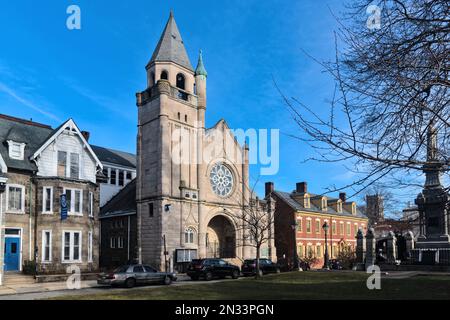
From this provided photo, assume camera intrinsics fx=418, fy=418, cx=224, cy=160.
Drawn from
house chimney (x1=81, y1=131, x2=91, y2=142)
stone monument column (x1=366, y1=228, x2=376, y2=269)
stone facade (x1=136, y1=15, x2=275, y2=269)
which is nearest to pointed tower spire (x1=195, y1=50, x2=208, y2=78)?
stone facade (x1=136, y1=15, x2=275, y2=269)

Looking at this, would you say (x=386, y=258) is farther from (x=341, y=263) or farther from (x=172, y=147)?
(x=172, y=147)

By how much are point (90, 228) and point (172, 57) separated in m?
19.7

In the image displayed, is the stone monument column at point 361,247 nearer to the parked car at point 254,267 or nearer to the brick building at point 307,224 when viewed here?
the parked car at point 254,267

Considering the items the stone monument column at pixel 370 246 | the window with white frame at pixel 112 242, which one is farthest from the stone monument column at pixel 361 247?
the window with white frame at pixel 112 242

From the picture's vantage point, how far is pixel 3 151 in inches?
1161

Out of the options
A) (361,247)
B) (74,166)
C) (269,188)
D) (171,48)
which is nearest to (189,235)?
(74,166)

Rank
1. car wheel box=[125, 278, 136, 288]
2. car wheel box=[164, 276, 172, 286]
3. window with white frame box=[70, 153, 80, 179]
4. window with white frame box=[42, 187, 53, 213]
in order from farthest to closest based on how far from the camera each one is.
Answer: window with white frame box=[70, 153, 80, 179] < window with white frame box=[42, 187, 53, 213] < car wheel box=[164, 276, 172, 286] < car wheel box=[125, 278, 136, 288]

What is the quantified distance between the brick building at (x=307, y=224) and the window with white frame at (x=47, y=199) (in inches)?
1181

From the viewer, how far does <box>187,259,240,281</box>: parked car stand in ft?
99.6

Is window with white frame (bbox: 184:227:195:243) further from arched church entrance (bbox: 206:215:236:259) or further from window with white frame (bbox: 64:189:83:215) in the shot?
window with white frame (bbox: 64:189:83:215)

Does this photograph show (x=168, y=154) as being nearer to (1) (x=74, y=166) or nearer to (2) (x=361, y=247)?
A: (1) (x=74, y=166)

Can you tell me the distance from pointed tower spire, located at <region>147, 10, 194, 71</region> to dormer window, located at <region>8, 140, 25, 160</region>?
17.2m
